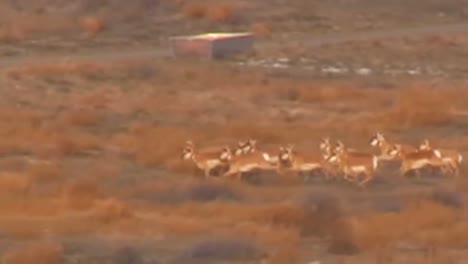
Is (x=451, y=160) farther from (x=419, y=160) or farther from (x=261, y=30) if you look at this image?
(x=261, y=30)

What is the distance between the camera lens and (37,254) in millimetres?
25047

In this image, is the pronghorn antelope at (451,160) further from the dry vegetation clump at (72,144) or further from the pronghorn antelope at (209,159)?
the dry vegetation clump at (72,144)

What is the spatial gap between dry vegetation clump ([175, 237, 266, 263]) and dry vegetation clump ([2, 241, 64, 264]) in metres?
1.64

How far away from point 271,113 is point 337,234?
62.0ft

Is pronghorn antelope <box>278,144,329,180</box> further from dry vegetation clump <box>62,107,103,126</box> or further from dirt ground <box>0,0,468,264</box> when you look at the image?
dry vegetation clump <box>62,107,103,126</box>

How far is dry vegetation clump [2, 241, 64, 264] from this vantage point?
2483cm

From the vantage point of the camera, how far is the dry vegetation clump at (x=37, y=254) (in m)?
24.8

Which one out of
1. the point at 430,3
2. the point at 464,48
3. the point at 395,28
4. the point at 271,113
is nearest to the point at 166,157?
the point at 271,113

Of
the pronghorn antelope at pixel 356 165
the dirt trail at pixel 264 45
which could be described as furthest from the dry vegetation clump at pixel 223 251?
the dirt trail at pixel 264 45

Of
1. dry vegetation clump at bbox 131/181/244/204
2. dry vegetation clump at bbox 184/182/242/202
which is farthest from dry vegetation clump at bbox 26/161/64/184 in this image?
dry vegetation clump at bbox 184/182/242/202

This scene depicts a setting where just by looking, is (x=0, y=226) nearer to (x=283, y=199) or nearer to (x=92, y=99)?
(x=283, y=199)

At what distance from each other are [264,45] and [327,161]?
25.8m

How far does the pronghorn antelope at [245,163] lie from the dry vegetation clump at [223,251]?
26.6 ft

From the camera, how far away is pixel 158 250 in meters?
26.4
